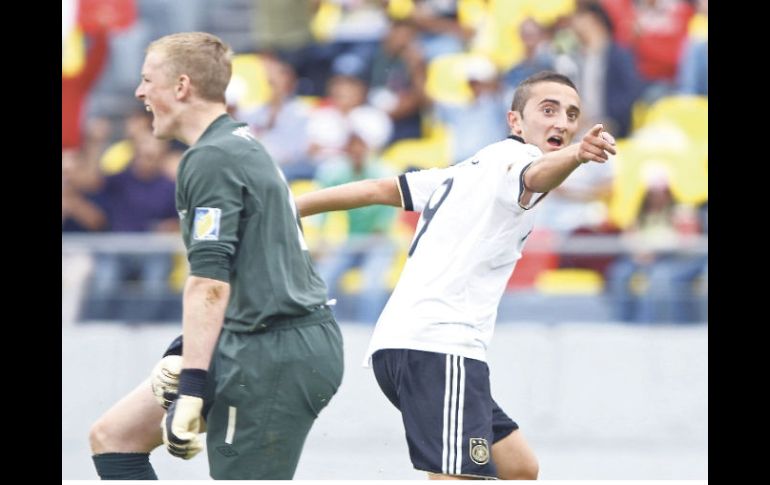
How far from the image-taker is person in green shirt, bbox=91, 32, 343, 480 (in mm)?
4781

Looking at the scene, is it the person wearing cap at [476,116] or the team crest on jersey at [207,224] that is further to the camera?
the person wearing cap at [476,116]

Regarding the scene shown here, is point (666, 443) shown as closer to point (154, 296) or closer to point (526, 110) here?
point (154, 296)

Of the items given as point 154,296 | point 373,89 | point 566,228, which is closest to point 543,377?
point 566,228

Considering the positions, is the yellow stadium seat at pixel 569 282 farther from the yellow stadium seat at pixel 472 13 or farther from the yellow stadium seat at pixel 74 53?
the yellow stadium seat at pixel 74 53

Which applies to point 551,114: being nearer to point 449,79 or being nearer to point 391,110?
point 391,110

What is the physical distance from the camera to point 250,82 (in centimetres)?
1330

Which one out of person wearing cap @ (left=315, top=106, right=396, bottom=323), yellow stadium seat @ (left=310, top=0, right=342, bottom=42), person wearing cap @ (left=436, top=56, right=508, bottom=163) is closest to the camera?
person wearing cap @ (left=315, top=106, right=396, bottom=323)

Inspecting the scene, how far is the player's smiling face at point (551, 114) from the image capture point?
18.8 ft

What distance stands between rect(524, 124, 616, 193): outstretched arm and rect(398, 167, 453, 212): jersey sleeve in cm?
85

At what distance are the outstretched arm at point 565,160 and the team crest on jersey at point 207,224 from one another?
127 cm

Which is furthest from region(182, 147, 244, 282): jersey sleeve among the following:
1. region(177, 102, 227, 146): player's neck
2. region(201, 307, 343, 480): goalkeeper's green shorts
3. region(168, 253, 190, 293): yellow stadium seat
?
region(168, 253, 190, 293): yellow stadium seat

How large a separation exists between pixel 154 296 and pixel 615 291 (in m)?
3.49

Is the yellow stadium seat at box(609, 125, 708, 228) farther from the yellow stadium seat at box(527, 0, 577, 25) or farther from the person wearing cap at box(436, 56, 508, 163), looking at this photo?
the yellow stadium seat at box(527, 0, 577, 25)

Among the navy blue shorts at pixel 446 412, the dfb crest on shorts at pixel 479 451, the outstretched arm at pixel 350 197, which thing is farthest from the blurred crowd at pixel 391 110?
the dfb crest on shorts at pixel 479 451
